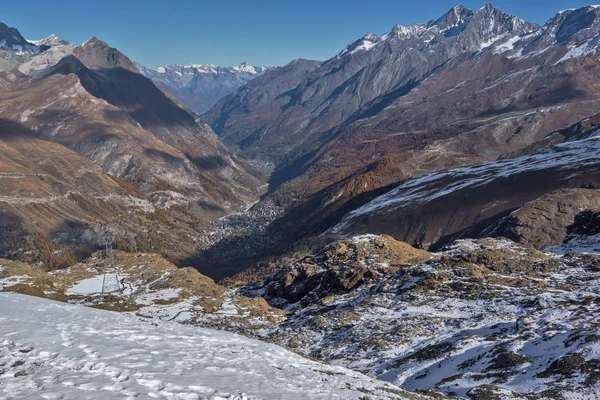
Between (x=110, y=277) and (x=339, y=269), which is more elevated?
(x=110, y=277)

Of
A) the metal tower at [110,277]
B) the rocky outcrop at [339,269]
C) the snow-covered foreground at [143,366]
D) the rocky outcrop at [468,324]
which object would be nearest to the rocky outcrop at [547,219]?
the rocky outcrop at [468,324]

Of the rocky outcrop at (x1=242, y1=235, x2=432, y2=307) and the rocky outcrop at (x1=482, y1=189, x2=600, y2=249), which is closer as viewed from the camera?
the rocky outcrop at (x1=242, y1=235, x2=432, y2=307)

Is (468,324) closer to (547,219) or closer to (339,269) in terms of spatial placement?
A: (339,269)

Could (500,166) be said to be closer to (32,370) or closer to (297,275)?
(297,275)

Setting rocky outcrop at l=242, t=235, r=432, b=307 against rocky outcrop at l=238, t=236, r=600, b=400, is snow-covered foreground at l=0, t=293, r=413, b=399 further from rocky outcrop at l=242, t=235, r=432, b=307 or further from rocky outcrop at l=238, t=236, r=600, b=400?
rocky outcrop at l=242, t=235, r=432, b=307

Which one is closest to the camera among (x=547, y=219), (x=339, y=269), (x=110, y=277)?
(x=339, y=269)

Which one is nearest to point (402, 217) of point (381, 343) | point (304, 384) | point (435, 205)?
point (435, 205)

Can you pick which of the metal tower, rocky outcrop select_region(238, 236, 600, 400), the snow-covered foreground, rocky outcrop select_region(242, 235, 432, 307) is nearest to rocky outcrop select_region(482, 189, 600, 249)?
rocky outcrop select_region(238, 236, 600, 400)

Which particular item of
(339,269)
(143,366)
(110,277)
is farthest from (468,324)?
(110,277)

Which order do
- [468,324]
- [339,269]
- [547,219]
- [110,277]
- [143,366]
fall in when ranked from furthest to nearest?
[547,219] → [110,277] → [339,269] → [468,324] → [143,366]
